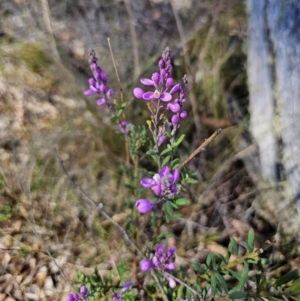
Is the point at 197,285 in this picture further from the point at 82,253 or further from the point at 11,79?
the point at 11,79

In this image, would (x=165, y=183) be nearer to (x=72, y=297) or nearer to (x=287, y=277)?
(x=287, y=277)

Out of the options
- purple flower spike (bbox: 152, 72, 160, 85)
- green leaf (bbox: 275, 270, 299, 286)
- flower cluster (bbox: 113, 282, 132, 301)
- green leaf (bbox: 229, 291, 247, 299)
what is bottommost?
flower cluster (bbox: 113, 282, 132, 301)

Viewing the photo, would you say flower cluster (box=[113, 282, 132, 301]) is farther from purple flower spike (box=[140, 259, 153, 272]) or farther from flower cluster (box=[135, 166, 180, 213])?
flower cluster (box=[135, 166, 180, 213])

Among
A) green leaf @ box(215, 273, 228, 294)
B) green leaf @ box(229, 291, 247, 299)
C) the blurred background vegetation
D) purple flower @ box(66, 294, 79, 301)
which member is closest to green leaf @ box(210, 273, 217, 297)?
green leaf @ box(215, 273, 228, 294)

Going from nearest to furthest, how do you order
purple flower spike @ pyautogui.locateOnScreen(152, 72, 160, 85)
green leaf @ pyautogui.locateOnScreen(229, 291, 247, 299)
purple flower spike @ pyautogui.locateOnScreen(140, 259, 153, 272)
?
green leaf @ pyautogui.locateOnScreen(229, 291, 247, 299)
purple flower spike @ pyautogui.locateOnScreen(152, 72, 160, 85)
purple flower spike @ pyautogui.locateOnScreen(140, 259, 153, 272)

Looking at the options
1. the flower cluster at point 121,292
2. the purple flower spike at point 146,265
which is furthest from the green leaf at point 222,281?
Result: the flower cluster at point 121,292

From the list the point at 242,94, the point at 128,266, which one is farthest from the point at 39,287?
the point at 242,94

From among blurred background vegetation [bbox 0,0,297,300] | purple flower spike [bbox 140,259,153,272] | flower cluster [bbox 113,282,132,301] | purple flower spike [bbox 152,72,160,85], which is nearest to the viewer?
purple flower spike [bbox 152,72,160,85]

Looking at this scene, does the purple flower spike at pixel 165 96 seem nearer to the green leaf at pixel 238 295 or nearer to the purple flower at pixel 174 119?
the purple flower at pixel 174 119

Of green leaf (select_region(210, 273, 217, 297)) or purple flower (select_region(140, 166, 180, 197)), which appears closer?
purple flower (select_region(140, 166, 180, 197))
